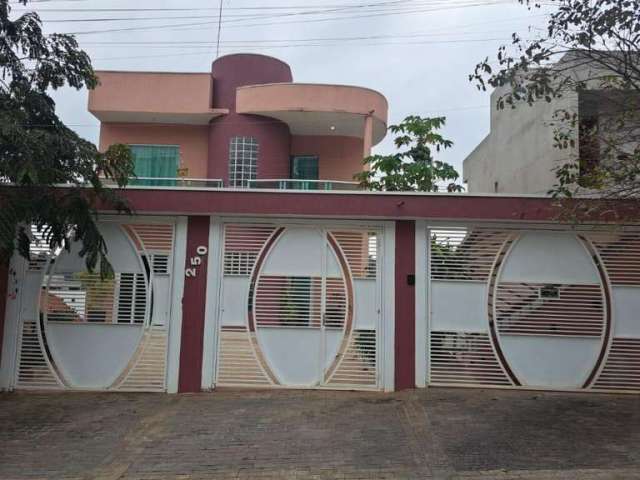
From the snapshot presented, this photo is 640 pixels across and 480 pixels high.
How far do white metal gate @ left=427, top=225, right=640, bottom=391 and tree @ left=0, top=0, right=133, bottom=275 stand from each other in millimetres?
4610

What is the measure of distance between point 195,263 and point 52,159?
2.40 metres

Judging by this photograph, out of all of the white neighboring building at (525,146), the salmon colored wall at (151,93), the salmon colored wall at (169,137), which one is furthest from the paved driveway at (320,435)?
the salmon colored wall at (151,93)

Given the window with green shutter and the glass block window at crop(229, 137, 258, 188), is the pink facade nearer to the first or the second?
the glass block window at crop(229, 137, 258, 188)

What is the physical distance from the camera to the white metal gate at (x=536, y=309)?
7.82m

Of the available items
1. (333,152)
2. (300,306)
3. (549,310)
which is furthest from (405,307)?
(333,152)

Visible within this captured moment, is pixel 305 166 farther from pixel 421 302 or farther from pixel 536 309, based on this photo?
pixel 536 309

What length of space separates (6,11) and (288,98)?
802 cm

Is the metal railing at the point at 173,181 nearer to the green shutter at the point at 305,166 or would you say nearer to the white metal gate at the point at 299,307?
the white metal gate at the point at 299,307

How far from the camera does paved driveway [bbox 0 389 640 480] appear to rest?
5.13 m

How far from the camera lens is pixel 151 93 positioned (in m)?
15.0

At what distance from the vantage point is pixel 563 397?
754 cm

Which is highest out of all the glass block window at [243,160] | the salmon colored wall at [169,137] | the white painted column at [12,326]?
the salmon colored wall at [169,137]

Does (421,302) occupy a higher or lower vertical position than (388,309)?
higher

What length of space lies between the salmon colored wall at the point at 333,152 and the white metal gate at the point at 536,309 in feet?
26.2
